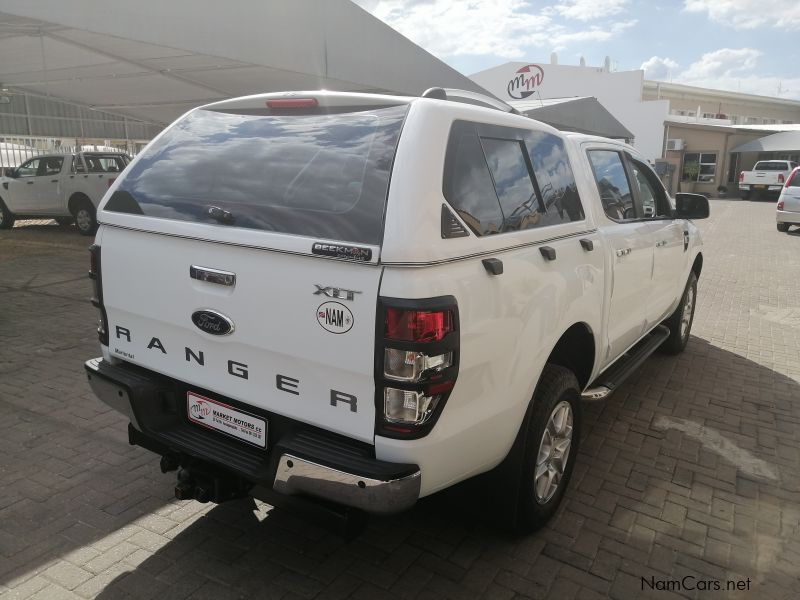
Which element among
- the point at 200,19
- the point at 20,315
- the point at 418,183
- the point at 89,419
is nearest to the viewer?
the point at 418,183

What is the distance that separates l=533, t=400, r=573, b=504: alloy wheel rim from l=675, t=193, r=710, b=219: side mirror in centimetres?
248

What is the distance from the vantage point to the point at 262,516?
3031 mm

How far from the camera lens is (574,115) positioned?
14.0 m

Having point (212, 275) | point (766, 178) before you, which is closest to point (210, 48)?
point (212, 275)

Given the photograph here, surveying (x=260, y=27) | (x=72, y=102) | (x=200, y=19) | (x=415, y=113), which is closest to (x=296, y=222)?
(x=415, y=113)

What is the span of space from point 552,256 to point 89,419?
3.23m

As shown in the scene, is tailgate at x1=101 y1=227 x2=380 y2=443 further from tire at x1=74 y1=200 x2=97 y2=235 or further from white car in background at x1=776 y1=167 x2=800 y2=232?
white car in background at x1=776 y1=167 x2=800 y2=232

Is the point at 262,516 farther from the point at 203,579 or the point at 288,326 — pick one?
the point at 288,326

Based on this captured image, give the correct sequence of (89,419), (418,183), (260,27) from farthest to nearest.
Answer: (260,27) → (89,419) → (418,183)

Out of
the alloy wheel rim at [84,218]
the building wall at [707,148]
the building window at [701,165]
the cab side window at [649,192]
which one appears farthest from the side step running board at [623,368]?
the building window at [701,165]

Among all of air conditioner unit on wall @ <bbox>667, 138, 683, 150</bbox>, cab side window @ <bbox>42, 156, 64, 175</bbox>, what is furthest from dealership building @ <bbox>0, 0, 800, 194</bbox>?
air conditioner unit on wall @ <bbox>667, 138, 683, 150</bbox>

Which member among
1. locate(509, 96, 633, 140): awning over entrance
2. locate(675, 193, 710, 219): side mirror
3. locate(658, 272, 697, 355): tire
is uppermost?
locate(509, 96, 633, 140): awning over entrance

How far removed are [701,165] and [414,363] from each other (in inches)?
1532

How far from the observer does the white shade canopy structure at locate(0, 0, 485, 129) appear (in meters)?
7.20
